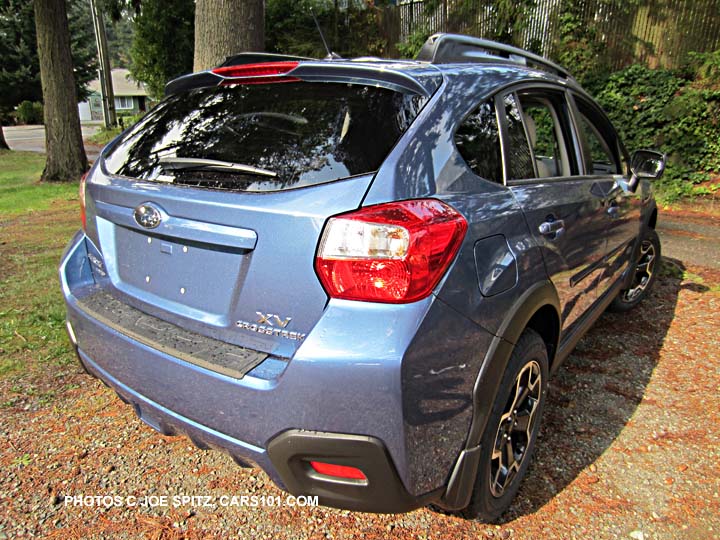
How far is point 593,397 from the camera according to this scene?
305 cm

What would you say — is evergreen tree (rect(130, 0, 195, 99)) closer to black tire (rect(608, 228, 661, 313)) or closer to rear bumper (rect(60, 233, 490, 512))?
black tire (rect(608, 228, 661, 313))

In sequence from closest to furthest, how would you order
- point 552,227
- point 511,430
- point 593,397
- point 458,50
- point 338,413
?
point 338,413
point 511,430
point 552,227
point 458,50
point 593,397

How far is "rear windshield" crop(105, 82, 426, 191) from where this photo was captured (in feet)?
5.57

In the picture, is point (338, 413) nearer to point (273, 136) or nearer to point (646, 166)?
point (273, 136)

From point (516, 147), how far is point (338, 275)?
3.78 feet

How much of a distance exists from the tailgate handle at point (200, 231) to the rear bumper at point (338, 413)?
0.38 metres

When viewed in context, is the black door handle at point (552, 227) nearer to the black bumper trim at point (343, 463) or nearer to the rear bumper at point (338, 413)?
the rear bumper at point (338, 413)

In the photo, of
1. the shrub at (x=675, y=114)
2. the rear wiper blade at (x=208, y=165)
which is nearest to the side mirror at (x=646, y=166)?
the rear wiper blade at (x=208, y=165)

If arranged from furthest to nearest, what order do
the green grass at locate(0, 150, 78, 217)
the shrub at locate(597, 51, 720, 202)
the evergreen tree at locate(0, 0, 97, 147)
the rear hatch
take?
the evergreen tree at locate(0, 0, 97, 147), the shrub at locate(597, 51, 720, 202), the green grass at locate(0, 150, 78, 217), the rear hatch

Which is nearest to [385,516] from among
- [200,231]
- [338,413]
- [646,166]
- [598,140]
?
[338,413]

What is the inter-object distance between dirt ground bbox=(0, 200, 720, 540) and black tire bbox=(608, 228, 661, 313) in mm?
826

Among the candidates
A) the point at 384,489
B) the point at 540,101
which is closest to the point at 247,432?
the point at 384,489

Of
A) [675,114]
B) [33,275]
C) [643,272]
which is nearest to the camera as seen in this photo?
[643,272]

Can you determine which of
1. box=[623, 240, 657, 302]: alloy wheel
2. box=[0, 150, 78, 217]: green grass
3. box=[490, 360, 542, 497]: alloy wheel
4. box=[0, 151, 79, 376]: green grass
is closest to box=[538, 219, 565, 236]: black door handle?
box=[490, 360, 542, 497]: alloy wheel
